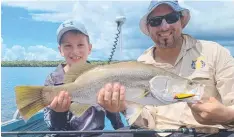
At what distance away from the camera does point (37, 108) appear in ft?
10.1

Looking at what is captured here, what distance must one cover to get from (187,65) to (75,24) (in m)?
1.26

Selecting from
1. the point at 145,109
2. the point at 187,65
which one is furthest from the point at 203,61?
the point at 145,109

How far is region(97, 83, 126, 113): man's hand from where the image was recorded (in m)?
3.05

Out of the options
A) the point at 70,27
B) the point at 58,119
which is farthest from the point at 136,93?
the point at 70,27

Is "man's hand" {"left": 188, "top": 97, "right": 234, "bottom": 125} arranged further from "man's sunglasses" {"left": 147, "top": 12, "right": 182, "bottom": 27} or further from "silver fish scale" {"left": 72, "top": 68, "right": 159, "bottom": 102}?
"man's sunglasses" {"left": 147, "top": 12, "right": 182, "bottom": 27}

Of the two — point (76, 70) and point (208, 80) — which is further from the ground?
point (76, 70)

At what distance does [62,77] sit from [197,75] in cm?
129

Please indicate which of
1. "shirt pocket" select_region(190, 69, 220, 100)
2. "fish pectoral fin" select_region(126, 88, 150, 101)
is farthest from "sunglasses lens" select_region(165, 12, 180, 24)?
"fish pectoral fin" select_region(126, 88, 150, 101)

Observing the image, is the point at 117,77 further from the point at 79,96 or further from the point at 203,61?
the point at 203,61

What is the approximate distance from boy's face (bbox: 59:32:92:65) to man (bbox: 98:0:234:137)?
0.63 metres

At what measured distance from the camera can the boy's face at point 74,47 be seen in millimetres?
3963

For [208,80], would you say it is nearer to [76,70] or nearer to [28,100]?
[76,70]

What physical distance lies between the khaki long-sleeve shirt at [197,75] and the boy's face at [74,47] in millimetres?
748

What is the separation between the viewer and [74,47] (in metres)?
4.00
